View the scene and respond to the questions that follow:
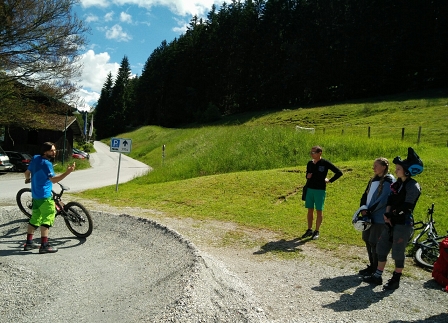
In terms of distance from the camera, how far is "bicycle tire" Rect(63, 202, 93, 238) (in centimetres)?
771

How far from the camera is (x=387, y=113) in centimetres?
3788

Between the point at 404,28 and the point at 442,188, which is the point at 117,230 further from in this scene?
the point at 404,28

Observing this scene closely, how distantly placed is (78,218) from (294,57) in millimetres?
54640

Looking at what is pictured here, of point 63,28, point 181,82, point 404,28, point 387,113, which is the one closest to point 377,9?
point 404,28

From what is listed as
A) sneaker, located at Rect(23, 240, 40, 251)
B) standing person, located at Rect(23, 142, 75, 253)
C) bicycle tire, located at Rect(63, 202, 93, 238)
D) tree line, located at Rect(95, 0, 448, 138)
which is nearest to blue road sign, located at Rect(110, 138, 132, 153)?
bicycle tire, located at Rect(63, 202, 93, 238)

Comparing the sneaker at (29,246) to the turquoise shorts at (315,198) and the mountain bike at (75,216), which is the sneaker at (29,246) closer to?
the mountain bike at (75,216)

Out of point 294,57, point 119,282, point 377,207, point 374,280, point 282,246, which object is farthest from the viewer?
point 294,57

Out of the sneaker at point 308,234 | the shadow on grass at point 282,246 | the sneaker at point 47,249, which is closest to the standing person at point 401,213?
the shadow on grass at point 282,246

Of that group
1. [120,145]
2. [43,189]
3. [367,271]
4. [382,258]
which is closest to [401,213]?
[382,258]

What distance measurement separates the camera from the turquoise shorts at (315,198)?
25.7 feet

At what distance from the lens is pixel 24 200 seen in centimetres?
923

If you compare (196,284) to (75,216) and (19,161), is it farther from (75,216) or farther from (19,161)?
(19,161)

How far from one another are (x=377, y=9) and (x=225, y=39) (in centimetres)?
2730

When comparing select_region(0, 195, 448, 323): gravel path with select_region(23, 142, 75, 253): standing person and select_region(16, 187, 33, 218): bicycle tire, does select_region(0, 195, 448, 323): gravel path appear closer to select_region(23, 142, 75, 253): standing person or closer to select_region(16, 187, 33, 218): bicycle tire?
select_region(23, 142, 75, 253): standing person
